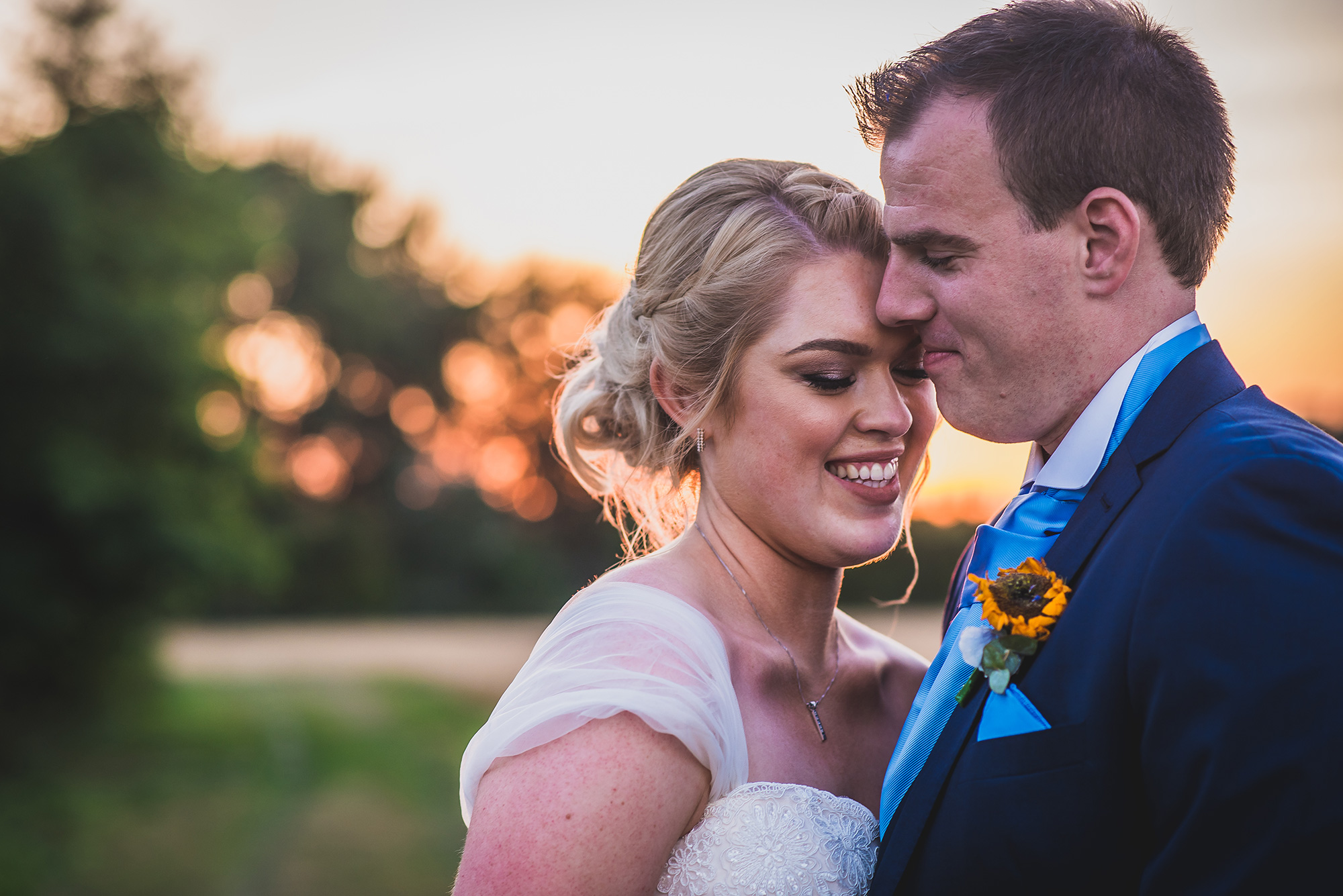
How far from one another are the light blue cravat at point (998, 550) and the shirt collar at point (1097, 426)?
1cm

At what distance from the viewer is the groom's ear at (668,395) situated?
3.79m

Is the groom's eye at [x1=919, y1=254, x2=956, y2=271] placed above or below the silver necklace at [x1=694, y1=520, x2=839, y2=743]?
above

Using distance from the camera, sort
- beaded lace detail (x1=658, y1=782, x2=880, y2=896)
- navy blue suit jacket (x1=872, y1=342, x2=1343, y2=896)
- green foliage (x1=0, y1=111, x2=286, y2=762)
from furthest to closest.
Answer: green foliage (x1=0, y1=111, x2=286, y2=762) < beaded lace detail (x1=658, y1=782, x2=880, y2=896) < navy blue suit jacket (x1=872, y1=342, x2=1343, y2=896)

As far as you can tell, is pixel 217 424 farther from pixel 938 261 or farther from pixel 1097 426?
pixel 1097 426

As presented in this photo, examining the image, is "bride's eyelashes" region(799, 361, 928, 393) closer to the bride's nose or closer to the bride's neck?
the bride's nose

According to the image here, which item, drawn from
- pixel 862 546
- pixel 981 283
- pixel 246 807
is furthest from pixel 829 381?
pixel 246 807

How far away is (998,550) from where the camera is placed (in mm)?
2895

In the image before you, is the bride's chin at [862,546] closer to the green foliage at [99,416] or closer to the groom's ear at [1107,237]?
the groom's ear at [1107,237]

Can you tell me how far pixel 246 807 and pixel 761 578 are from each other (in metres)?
16.3

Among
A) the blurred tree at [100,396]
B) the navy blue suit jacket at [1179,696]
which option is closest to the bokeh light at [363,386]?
the blurred tree at [100,396]

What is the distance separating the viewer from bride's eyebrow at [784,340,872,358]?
11.2 ft

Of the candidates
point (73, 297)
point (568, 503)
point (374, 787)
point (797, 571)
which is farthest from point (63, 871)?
point (568, 503)

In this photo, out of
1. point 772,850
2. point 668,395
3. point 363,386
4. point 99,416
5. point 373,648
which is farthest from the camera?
point 363,386

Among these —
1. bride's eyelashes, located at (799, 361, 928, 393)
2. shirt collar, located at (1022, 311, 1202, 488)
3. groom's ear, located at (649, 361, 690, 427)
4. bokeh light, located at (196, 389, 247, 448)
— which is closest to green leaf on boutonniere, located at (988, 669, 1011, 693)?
shirt collar, located at (1022, 311, 1202, 488)
